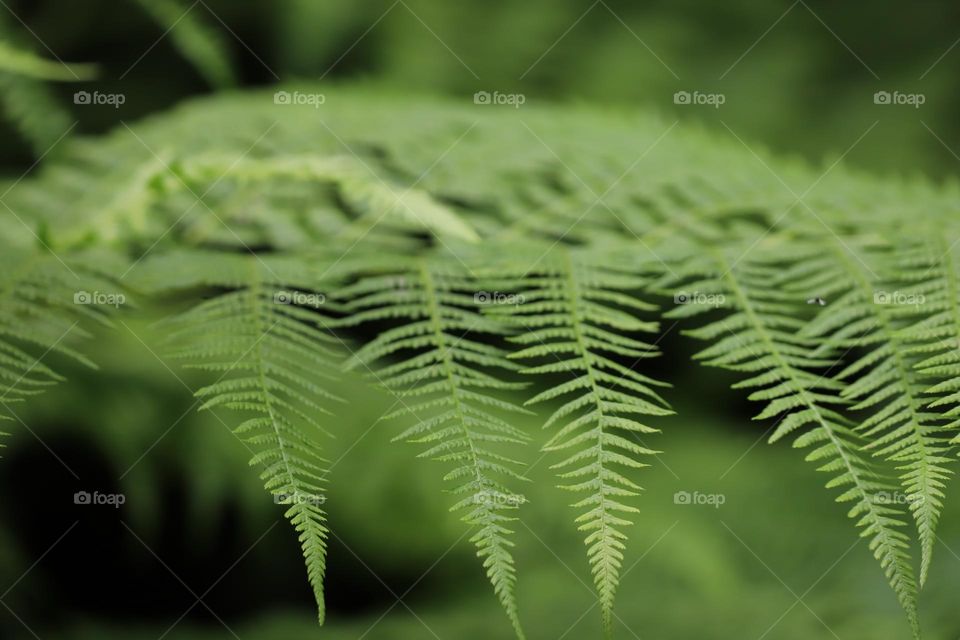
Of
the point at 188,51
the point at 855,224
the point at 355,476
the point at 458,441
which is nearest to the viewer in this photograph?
the point at 458,441

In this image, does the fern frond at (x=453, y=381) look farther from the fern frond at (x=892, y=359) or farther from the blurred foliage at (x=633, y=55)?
the blurred foliage at (x=633, y=55)

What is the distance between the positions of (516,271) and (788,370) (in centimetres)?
33

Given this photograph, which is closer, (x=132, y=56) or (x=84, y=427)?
(x=84, y=427)

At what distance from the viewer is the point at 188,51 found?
5.85 ft

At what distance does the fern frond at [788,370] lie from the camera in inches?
25.5

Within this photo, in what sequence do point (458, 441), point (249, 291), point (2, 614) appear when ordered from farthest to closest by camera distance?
point (2, 614), point (249, 291), point (458, 441)

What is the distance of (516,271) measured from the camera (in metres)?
0.93

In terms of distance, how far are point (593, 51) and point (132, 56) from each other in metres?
1.18

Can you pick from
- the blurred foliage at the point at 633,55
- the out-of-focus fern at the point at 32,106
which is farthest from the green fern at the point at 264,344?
Result: the blurred foliage at the point at 633,55

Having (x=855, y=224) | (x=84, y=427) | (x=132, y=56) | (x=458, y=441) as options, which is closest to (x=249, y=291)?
(x=458, y=441)

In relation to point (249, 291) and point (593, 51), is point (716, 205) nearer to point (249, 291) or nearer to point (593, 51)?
point (249, 291)

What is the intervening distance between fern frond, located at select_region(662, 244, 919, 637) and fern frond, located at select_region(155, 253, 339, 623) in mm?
387

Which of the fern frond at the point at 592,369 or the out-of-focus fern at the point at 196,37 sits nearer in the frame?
the fern frond at the point at 592,369

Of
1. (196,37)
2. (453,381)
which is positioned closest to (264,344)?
(453,381)
